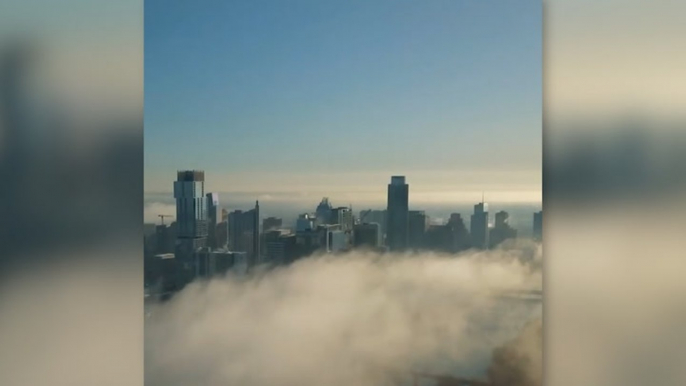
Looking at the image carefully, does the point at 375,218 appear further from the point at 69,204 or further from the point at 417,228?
the point at 69,204

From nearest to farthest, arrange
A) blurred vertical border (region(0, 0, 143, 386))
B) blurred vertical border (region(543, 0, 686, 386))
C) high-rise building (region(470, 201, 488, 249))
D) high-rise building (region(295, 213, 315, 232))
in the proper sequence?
blurred vertical border (region(543, 0, 686, 386)) → high-rise building (region(470, 201, 488, 249)) → high-rise building (region(295, 213, 315, 232)) → blurred vertical border (region(0, 0, 143, 386))

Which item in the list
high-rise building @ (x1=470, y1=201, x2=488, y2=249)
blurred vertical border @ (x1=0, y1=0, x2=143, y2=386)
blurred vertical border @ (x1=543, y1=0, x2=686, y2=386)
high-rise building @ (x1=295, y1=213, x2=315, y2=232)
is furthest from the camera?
blurred vertical border @ (x1=0, y1=0, x2=143, y2=386)

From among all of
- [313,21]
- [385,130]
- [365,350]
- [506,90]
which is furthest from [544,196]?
[313,21]

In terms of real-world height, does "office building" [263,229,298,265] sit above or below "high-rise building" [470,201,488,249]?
below

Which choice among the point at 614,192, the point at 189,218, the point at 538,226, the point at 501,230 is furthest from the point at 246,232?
the point at 614,192

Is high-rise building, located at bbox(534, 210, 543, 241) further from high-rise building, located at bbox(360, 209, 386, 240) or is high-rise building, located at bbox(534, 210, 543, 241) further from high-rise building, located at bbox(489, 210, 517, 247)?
high-rise building, located at bbox(360, 209, 386, 240)

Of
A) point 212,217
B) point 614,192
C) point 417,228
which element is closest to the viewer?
point 614,192

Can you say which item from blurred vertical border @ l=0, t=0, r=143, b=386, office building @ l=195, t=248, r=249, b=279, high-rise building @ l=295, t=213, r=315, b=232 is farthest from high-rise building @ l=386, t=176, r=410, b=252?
blurred vertical border @ l=0, t=0, r=143, b=386

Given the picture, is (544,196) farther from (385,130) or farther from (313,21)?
(313,21)
